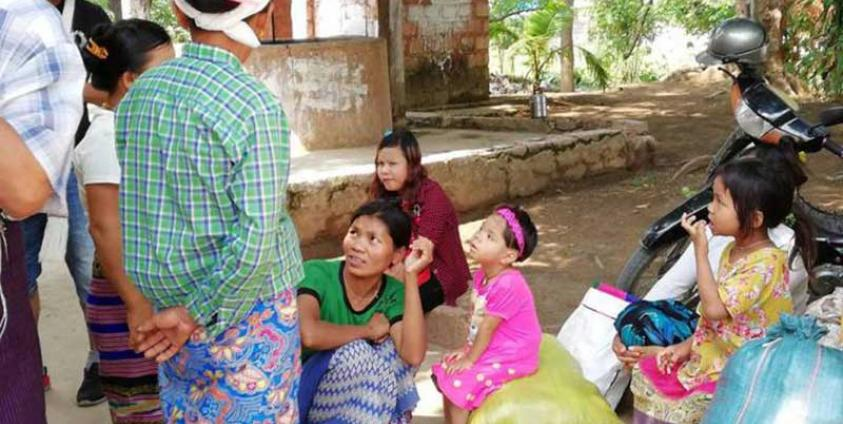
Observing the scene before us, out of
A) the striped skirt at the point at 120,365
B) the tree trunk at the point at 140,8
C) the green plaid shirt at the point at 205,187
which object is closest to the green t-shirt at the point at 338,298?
the striped skirt at the point at 120,365

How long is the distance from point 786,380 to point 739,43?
1.98 metres

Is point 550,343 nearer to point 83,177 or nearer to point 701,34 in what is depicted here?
point 83,177

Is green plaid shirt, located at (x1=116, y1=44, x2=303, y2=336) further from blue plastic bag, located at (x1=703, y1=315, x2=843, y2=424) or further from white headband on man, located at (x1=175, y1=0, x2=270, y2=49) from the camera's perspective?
blue plastic bag, located at (x1=703, y1=315, x2=843, y2=424)

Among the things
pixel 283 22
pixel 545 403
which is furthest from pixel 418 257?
pixel 283 22

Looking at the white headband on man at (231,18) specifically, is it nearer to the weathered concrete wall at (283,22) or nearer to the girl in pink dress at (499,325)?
the girl in pink dress at (499,325)

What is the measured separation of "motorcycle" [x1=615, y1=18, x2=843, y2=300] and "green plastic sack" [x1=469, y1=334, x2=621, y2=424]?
868 mm

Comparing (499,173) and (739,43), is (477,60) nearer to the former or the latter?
(499,173)

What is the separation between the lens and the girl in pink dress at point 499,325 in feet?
9.91

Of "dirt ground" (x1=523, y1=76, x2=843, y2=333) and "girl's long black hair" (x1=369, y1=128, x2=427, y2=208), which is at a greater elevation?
"girl's long black hair" (x1=369, y1=128, x2=427, y2=208)

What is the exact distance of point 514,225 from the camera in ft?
10.0

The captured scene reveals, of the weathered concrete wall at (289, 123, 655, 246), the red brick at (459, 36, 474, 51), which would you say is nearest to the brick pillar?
the red brick at (459, 36, 474, 51)

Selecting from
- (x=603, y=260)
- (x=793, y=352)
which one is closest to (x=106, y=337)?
(x=793, y=352)

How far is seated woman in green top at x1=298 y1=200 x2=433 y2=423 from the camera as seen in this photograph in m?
2.83

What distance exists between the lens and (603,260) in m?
5.84
